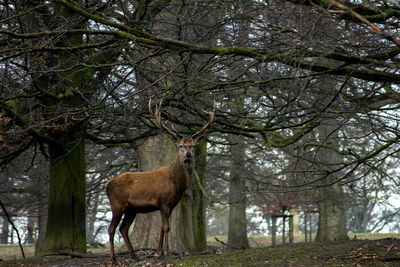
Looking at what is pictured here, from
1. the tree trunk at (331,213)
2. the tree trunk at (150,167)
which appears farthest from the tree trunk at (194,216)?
the tree trunk at (331,213)

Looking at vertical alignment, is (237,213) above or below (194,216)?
above

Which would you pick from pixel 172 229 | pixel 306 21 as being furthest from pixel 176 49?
pixel 172 229

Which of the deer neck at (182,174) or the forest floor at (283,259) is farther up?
the deer neck at (182,174)

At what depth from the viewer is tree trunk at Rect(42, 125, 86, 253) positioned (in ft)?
37.3

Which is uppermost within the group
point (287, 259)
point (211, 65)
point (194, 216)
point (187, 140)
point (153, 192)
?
point (211, 65)

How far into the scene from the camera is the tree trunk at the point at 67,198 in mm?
11367

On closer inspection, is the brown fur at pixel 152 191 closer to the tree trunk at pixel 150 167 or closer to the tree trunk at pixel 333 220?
the tree trunk at pixel 150 167

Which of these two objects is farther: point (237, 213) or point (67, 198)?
point (237, 213)

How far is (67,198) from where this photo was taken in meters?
11.7

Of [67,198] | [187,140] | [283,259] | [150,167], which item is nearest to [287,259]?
[283,259]

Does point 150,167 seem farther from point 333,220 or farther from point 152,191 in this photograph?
point 333,220

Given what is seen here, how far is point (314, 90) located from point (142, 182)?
3.70m

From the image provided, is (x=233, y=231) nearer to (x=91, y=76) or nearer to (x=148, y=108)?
(x=91, y=76)

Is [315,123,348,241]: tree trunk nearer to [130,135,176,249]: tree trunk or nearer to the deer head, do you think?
[130,135,176,249]: tree trunk
